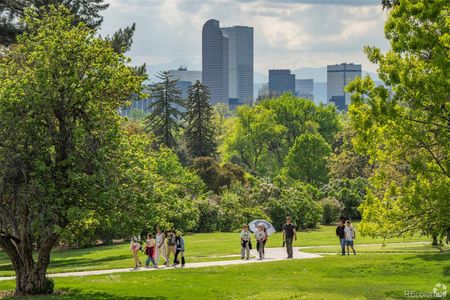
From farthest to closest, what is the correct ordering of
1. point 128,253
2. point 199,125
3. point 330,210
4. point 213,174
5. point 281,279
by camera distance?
point 199,125 < point 213,174 < point 330,210 < point 128,253 < point 281,279

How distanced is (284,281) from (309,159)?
65.9 m

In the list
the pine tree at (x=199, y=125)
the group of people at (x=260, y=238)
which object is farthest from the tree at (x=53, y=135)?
the pine tree at (x=199, y=125)

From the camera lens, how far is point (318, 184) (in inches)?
3494

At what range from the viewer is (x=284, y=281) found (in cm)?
2588

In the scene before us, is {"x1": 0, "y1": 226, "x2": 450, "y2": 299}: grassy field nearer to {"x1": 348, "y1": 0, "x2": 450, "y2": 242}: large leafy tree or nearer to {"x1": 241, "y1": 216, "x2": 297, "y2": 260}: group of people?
{"x1": 241, "y1": 216, "x2": 297, "y2": 260}: group of people

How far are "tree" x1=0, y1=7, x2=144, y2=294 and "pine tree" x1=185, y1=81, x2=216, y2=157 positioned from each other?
62.0 metres

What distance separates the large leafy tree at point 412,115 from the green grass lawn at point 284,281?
2148mm

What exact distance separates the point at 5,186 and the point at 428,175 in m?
12.3

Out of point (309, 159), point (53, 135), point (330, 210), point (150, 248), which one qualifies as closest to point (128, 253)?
point (150, 248)

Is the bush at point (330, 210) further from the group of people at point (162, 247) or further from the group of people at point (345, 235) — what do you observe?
the group of people at point (162, 247)

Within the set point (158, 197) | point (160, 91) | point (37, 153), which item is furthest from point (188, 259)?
point (160, 91)

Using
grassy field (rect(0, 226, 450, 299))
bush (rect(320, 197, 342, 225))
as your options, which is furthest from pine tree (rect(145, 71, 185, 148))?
grassy field (rect(0, 226, 450, 299))

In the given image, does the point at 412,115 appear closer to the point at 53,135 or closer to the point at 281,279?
the point at 281,279

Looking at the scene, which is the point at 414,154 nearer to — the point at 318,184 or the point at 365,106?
the point at 365,106
